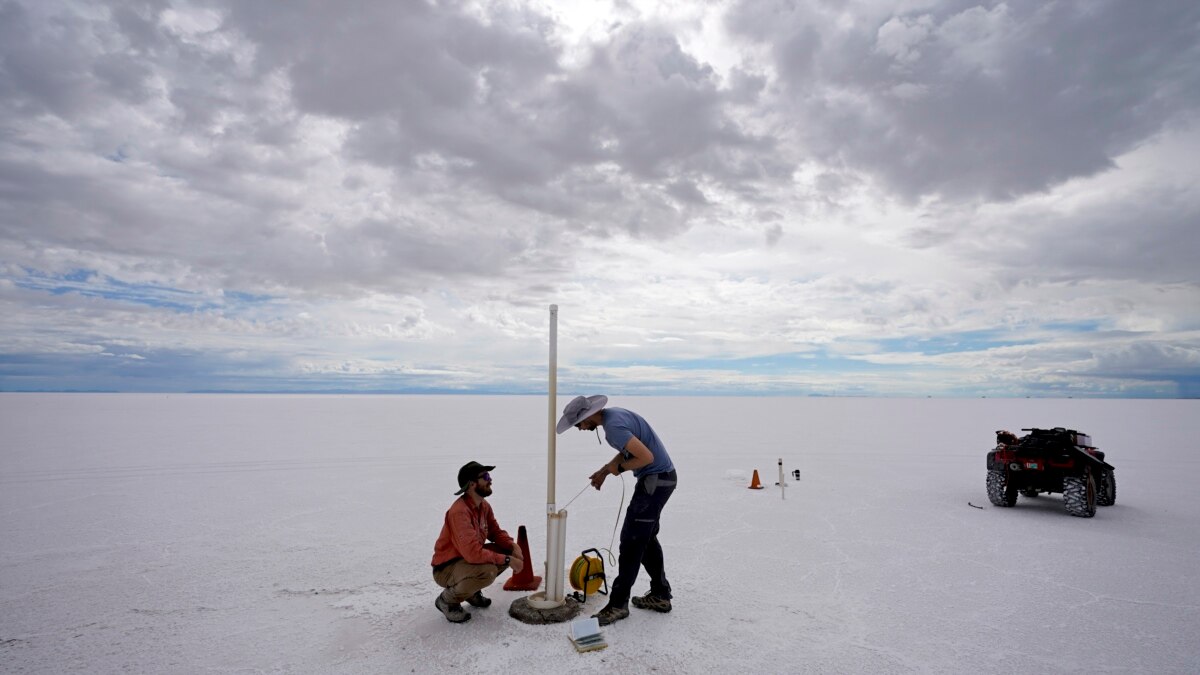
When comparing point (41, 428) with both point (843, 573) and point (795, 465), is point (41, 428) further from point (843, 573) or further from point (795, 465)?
point (843, 573)

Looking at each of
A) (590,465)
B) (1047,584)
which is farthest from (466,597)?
(590,465)

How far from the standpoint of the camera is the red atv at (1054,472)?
9141 millimetres

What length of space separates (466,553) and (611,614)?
4.08 feet

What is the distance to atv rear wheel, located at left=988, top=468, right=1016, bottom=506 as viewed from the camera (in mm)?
9805

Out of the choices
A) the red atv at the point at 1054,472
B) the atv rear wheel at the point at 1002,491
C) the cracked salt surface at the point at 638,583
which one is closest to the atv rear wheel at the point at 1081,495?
the red atv at the point at 1054,472

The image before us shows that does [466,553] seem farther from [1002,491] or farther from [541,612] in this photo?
[1002,491]

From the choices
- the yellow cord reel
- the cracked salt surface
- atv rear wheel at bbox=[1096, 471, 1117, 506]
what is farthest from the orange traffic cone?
atv rear wheel at bbox=[1096, 471, 1117, 506]

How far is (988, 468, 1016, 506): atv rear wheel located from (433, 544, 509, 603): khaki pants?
841cm

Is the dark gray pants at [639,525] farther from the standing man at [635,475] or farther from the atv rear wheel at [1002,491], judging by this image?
the atv rear wheel at [1002,491]

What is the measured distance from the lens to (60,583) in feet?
20.4

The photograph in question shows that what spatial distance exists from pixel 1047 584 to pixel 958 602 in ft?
4.00

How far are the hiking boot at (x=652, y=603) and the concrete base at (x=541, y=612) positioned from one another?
0.49 m

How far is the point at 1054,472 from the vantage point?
940 cm

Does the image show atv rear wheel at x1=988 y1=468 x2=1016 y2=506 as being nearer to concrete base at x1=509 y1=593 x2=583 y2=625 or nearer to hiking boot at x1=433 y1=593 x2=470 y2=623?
concrete base at x1=509 y1=593 x2=583 y2=625
